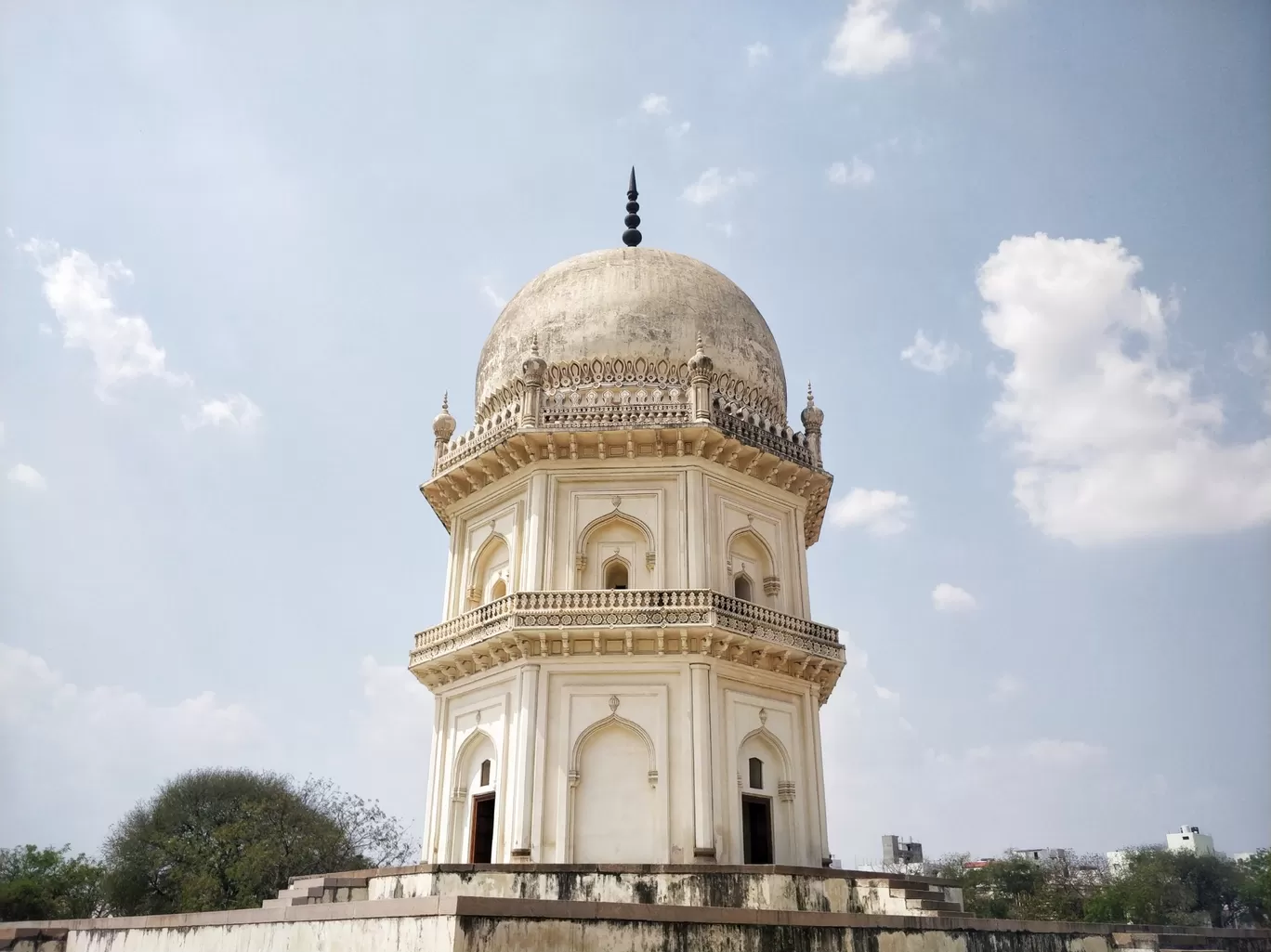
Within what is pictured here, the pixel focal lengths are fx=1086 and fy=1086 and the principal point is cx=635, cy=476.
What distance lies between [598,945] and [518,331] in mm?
13807

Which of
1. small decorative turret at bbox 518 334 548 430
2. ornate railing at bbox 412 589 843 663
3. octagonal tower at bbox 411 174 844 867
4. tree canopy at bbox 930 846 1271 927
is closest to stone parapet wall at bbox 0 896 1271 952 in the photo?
octagonal tower at bbox 411 174 844 867

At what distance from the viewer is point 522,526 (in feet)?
66.5

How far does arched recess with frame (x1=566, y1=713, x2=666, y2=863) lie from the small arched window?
2.75 m

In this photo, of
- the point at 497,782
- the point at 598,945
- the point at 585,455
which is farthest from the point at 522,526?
the point at 598,945

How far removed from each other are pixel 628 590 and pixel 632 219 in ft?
32.6

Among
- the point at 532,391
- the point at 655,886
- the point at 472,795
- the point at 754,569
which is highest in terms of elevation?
the point at 532,391

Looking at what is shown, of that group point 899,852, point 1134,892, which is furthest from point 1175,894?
point 899,852

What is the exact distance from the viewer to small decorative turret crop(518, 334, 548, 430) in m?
20.2

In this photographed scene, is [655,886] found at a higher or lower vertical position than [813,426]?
lower

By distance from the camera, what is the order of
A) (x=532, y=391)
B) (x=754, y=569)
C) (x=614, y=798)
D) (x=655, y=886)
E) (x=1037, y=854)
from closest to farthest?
(x=655, y=886) < (x=614, y=798) < (x=532, y=391) < (x=754, y=569) < (x=1037, y=854)

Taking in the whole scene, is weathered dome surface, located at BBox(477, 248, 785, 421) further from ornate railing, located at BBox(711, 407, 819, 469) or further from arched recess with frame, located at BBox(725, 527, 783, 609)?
arched recess with frame, located at BBox(725, 527, 783, 609)

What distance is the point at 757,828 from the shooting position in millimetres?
18766

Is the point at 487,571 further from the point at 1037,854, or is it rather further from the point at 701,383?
the point at 1037,854

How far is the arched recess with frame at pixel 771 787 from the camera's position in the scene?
1867cm
